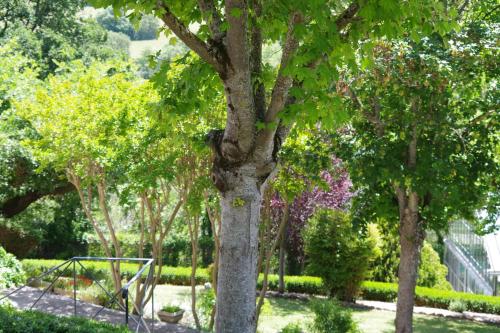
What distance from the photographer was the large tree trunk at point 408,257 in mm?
10680

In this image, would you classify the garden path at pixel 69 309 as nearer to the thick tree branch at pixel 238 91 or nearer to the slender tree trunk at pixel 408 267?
the slender tree trunk at pixel 408 267

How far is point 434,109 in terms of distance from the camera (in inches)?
371

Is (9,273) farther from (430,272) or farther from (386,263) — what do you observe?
(430,272)

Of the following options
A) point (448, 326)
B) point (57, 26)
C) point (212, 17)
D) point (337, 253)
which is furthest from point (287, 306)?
point (57, 26)

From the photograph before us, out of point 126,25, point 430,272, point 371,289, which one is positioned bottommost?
point 371,289

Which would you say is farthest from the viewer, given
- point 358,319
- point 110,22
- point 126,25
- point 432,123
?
point 126,25

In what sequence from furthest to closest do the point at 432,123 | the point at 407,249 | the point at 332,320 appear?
the point at 332,320 → the point at 407,249 → the point at 432,123

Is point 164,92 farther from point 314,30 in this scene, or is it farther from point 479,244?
point 479,244

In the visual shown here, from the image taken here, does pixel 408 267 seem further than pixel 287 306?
No

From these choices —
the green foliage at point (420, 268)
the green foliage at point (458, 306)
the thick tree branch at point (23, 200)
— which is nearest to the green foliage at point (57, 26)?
the thick tree branch at point (23, 200)

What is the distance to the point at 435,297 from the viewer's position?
62.8 ft

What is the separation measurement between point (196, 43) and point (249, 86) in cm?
56

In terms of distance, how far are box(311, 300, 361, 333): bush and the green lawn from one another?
1821mm

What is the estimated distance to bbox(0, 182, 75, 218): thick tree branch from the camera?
53.6 feet
